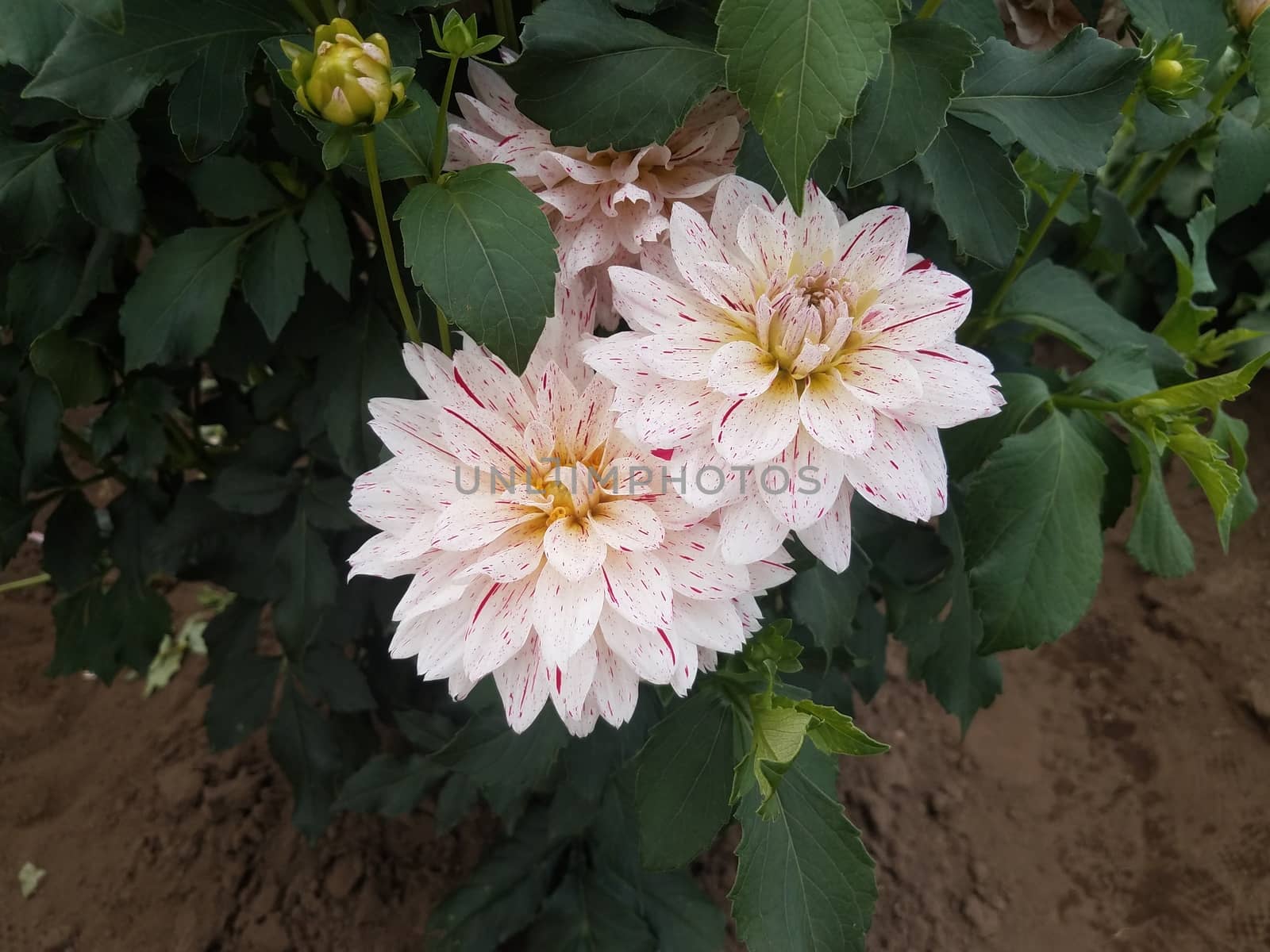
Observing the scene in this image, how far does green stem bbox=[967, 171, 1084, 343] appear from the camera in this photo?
0.70 metres

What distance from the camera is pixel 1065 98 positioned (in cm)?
58

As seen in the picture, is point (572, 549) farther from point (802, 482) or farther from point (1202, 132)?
point (1202, 132)

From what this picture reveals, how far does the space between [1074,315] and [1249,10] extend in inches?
10.2

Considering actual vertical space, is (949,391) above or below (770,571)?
above

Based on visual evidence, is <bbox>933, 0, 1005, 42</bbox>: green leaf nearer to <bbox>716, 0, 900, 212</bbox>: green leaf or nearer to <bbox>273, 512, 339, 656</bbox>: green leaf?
<bbox>716, 0, 900, 212</bbox>: green leaf

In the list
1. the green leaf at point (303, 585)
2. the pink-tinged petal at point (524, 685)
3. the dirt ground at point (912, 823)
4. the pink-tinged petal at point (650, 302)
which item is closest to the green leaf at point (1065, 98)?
the pink-tinged petal at point (650, 302)

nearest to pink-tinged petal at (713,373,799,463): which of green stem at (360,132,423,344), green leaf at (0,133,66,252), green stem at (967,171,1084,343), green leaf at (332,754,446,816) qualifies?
green stem at (360,132,423,344)

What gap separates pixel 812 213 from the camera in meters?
0.50

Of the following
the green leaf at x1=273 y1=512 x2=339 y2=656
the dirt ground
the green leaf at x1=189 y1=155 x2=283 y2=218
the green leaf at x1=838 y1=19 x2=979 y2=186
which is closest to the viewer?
the green leaf at x1=838 y1=19 x2=979 y2=186

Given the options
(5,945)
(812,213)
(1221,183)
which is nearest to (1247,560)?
(1221,183)

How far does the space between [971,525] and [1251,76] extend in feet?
1.17

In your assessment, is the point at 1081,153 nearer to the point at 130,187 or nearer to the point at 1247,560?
the point at 130,187

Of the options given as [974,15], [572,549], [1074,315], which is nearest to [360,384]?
[572,549]

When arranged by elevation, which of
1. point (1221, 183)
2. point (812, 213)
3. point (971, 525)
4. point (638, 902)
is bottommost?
point (638, 902)
